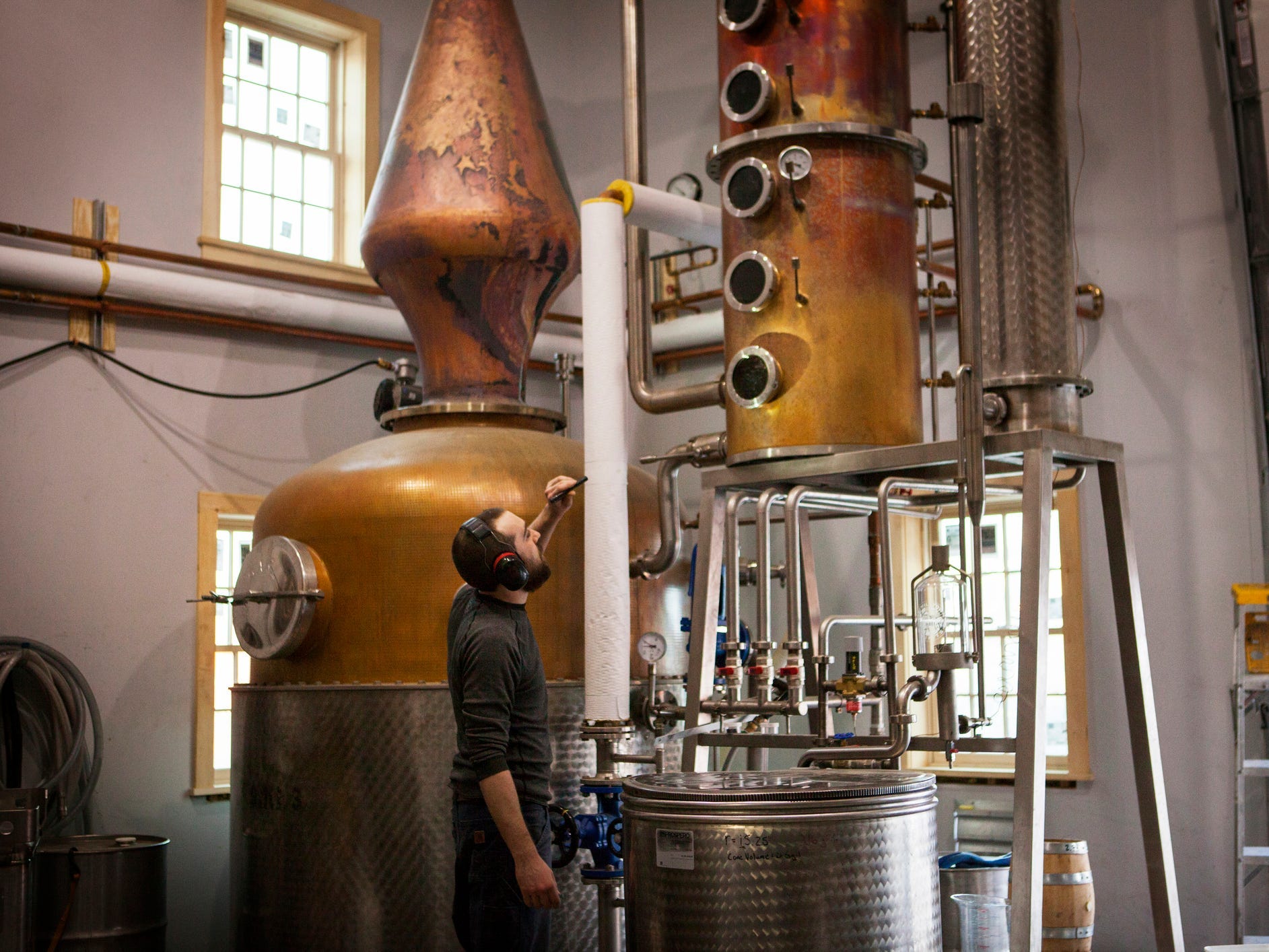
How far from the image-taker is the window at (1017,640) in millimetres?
5746

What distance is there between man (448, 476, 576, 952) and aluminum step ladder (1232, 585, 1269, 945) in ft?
9.63

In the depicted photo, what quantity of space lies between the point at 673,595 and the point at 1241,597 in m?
2.21

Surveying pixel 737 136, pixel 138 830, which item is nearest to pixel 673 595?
pixel 737 136

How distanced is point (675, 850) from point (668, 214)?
242 centimetres

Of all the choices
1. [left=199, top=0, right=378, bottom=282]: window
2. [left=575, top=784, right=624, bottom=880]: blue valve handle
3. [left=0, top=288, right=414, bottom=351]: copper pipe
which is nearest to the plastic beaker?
[left=575, top=784, right=624, bottom=880]: blue valve handle

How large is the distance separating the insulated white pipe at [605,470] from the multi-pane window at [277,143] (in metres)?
3.26

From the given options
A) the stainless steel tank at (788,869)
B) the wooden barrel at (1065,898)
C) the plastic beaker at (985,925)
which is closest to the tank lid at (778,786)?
the stainless steel tank at (788,869)

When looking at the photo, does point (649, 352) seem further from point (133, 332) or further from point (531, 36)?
point (531, 36)

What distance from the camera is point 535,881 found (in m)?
3.11

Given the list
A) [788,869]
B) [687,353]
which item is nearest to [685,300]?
[687,353]

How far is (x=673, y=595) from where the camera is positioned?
16.0ft

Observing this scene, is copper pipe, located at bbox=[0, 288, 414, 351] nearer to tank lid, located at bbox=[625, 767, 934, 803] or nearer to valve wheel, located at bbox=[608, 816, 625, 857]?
valve wheel, located at bbox=[608, 816, 625, 857]

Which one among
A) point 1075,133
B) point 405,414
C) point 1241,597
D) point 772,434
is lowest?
point 1241,597

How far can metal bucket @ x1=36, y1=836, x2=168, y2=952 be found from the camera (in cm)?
482
